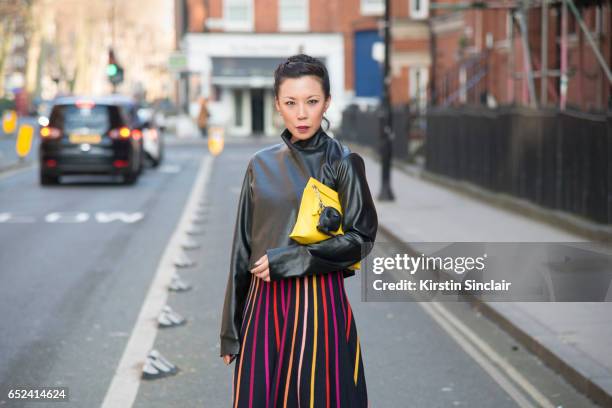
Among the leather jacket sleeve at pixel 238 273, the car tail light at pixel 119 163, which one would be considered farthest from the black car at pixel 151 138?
the leather jacket sleeve at pixel 238 273

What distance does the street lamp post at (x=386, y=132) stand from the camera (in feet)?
61.2

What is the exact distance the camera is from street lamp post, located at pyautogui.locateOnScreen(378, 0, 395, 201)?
1864 cm

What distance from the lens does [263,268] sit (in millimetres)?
3861

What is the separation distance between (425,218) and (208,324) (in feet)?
24.4

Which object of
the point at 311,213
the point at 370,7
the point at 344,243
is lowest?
the point at 344,243

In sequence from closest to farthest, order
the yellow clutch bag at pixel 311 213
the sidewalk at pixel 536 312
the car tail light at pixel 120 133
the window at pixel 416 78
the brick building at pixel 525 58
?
the yellow clutch bag at pixel 311 213, the sidewalk at pixel 536 312, the brick building at pixel 525 58, the car tail light at pixel 120 133, the window at pixel 416 78

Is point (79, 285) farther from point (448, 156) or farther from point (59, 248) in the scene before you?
point (448, 156)

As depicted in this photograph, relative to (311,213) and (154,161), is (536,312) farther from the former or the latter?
(154,161)

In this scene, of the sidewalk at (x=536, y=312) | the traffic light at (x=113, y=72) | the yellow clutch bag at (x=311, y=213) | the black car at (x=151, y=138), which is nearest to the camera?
the yellow clutch bag at (x=311, y=213)

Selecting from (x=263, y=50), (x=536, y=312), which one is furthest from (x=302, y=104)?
(x=263, y=50)

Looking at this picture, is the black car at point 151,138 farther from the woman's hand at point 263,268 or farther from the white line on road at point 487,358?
the woman's hand at point 263,268

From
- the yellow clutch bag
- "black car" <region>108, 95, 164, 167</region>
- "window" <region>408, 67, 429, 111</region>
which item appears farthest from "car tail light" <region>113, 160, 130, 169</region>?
"window" <region>408, 67, 429, 111</region>

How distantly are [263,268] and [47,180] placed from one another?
67.5 feet

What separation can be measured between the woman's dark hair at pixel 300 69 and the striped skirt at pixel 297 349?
0.67 metres
